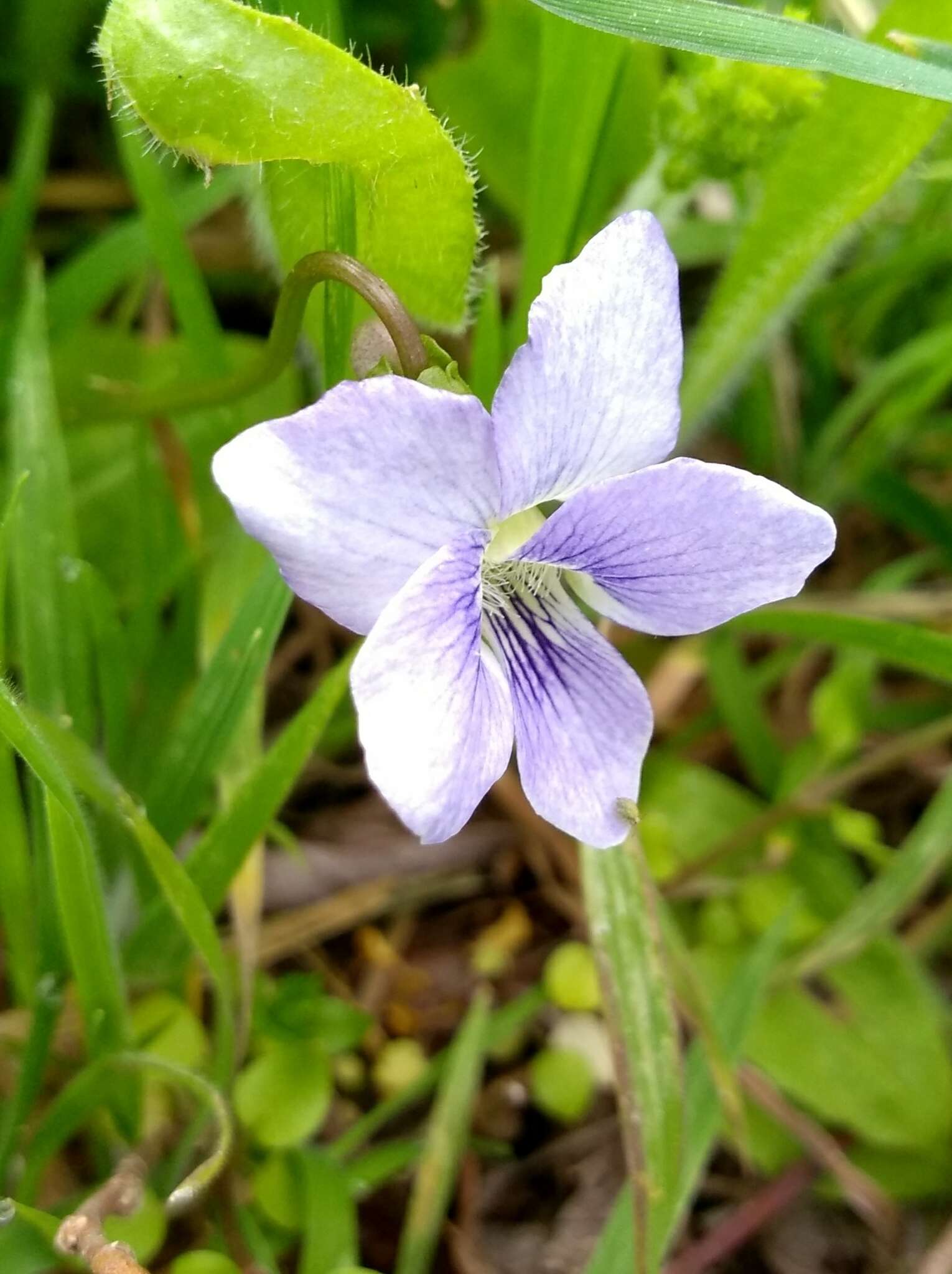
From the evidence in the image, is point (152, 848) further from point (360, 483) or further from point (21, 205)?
point (21, 205)

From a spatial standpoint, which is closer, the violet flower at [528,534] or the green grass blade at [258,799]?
the violet flower at [528,534]

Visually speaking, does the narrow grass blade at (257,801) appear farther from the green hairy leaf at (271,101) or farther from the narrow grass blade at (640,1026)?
the green hairy leaf at (271,101)

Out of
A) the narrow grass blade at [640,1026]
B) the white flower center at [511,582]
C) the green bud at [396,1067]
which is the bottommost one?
the green bud at [396,1067]

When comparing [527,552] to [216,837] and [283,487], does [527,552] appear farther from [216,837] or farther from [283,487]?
[216,837]

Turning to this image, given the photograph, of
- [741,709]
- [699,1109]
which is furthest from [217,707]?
[741,709]

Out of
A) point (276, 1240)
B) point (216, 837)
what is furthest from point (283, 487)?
point (276, 1240)

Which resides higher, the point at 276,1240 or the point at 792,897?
the point at 792,897

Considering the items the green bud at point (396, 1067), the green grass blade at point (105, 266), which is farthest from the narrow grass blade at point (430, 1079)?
the green grass blade at point (105, 266)

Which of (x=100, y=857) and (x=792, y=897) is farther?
(x=792, y=897)
